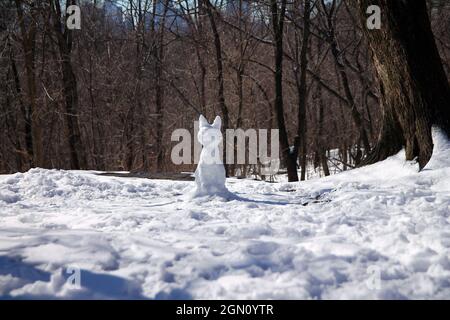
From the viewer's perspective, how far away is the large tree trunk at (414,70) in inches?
245

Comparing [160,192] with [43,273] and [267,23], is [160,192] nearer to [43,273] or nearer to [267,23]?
[43,273]

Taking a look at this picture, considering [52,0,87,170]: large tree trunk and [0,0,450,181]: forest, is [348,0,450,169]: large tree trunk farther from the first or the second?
[52,0,87,170]: large tree trunk

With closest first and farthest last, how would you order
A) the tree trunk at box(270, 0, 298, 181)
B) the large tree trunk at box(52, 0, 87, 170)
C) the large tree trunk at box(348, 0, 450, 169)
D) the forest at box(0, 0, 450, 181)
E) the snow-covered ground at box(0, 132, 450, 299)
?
1. the snow-covered ground at box(0, 132, 450, 299)
2. the large tree trunk at box(348, 0, 450, 169)
3. the tree trunk at box(270, 0, 298, 181)
4. the forest at box(0, 0, 450, 181)
5. the large tree trunk at box(52, 0, 87, 170)

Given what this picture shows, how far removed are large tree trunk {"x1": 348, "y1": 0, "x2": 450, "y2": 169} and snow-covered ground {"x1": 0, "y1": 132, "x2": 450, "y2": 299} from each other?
504 mm

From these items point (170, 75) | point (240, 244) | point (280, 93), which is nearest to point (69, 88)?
point (170, 75)

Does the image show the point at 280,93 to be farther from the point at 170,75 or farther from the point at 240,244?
the point at 240,244

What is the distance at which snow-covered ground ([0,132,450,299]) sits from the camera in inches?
105

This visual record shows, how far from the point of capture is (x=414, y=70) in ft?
20.5

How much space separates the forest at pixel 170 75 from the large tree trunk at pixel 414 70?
4.79 m

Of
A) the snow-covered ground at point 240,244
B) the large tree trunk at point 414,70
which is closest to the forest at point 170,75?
the large tree trunk at point 414,70

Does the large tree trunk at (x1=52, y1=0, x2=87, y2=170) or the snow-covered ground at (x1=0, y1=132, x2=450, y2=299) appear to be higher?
the large tree trunk at (x1=52, y1=0, x2=87, y2=170)

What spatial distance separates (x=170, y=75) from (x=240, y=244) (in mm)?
13759

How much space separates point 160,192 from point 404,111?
14.2 feet

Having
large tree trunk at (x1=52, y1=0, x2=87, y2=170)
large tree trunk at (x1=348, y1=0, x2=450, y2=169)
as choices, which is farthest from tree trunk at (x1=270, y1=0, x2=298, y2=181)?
large tree trunk at (x1=52, y1=0, x2=87, y2=170)
